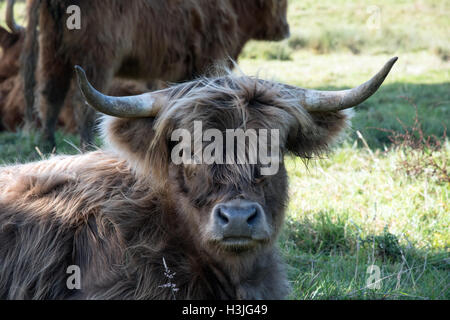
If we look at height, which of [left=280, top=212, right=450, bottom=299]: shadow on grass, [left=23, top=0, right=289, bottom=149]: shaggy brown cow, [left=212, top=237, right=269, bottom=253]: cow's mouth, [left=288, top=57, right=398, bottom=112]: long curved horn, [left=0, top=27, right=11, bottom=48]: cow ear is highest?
[left=0, top=27, right=11, bottom=48]: cow ear

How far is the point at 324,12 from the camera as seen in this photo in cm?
1728

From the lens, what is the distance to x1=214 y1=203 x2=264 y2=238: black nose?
8.88 ft

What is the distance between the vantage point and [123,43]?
21.0ft

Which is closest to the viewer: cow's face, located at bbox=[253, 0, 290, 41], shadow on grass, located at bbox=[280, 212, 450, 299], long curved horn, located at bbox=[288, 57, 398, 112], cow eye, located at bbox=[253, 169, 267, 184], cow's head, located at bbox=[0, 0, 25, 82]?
cow eye, located at bbox=[253, 169, 267, 184]

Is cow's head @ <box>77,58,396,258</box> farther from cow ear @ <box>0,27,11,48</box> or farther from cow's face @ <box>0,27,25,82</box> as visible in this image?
cow ear @ <box>0,27,11,48</box>

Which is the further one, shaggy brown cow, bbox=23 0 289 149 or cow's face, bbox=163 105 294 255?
shaggy brown cow, bbox=23 0 289 149

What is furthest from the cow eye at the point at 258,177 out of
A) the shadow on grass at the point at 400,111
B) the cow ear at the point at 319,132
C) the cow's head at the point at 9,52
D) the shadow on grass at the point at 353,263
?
the cow's head at the point at 9,52

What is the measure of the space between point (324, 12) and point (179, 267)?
15211mm

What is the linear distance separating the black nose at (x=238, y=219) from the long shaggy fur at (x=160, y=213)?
0.11 metres

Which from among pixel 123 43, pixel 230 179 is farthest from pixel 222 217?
pixel 123 43

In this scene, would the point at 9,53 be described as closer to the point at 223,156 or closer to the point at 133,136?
the point at 133,136

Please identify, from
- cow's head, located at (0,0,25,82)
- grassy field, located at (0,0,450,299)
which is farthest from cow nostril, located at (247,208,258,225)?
cow's head, located at (0,0,25,82)
